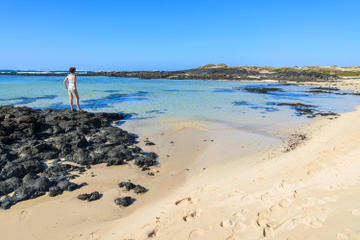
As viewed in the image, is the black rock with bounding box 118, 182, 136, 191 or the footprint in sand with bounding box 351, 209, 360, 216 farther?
the black rock with bounding box 118, 182, 136, 191

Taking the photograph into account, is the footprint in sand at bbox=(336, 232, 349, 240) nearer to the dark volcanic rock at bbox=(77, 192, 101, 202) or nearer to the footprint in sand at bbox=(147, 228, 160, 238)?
the footprint in sand at bbox=(147, 228, 160, 238)

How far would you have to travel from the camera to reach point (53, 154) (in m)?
6.61

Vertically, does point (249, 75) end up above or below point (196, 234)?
above

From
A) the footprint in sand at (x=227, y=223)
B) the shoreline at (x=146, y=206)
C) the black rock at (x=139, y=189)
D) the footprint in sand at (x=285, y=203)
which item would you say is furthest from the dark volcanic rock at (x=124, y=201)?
the footprint in sand at (x=285, y=203)

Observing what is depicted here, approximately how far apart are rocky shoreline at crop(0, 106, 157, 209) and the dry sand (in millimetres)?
292

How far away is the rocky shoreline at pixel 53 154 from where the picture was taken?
193 inches

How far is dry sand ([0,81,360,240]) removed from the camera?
10.1 ft

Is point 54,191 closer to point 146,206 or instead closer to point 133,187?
point 133,187

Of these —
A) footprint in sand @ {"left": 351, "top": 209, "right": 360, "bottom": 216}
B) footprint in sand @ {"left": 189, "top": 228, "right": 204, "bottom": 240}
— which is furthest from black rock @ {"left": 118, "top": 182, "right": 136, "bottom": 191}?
footprint in sand @ {"left": 351, "top": 209, "right": 360, "bottom": 216}

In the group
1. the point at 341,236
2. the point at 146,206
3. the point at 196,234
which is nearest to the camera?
the point at 341,236

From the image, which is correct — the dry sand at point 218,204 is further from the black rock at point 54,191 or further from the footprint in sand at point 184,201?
the black rock at point 54,191

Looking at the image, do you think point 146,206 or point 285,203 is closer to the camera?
point 285,203

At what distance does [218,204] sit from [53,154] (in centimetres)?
507

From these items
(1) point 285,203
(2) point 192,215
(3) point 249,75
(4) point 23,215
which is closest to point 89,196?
(4) point 23,215
